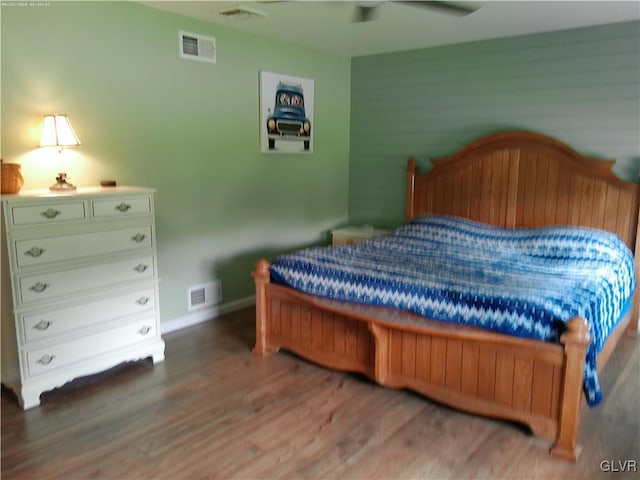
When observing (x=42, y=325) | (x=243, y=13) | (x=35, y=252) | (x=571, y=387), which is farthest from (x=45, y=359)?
(x=571, y=387)

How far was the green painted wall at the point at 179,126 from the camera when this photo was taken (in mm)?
3008

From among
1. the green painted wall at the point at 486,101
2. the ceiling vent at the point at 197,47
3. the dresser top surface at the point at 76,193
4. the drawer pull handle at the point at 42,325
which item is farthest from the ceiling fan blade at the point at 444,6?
the drawer pull handle at the point at 42,325

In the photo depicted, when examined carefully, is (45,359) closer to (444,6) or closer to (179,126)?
(179,126)

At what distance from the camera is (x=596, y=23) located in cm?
368

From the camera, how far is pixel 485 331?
2.53 m

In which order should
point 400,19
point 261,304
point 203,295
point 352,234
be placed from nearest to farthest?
point 261,304 < point 400,19 < point 203,295 < point 352,234

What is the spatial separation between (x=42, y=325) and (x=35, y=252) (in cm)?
→ 40

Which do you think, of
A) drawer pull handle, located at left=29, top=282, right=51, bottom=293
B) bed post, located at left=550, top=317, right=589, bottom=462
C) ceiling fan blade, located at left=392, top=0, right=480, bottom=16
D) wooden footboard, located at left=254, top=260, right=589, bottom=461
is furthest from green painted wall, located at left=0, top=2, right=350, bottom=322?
bed post, located at left=550, top=317, right=589, bottom=462

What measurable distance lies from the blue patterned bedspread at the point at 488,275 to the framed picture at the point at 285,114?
1.24 metres

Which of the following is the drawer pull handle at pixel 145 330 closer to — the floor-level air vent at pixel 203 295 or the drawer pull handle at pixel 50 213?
the floor-level air vent at pixel 203 295

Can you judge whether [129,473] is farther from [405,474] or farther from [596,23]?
[596,23]

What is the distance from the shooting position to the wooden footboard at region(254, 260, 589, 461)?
2324mm

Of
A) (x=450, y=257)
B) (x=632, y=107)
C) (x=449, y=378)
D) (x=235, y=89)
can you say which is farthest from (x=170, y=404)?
(x=632, y=107)

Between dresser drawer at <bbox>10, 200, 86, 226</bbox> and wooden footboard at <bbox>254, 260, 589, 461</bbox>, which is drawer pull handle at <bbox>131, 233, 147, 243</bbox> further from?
wooden footboard at <bbox>254, 260, 589, 461</bbox>
